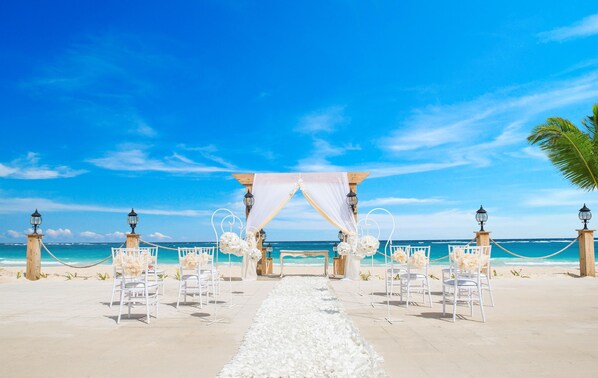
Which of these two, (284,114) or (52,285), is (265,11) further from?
(52,285)

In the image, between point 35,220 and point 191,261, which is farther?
point 35,220

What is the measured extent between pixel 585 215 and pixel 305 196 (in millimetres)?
7638

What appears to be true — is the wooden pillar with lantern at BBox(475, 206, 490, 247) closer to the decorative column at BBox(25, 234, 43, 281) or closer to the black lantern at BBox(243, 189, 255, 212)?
the black lantern at BBox(243, 189, 255, 212)

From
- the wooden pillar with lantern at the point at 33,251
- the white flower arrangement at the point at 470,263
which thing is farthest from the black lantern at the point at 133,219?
the white flower arrangement at the point at 470,263

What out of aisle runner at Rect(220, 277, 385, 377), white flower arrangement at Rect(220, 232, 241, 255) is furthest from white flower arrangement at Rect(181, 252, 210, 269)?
aisle runner at Rect(220, 277, 385, 377)

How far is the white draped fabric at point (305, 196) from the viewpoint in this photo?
37.8 ft

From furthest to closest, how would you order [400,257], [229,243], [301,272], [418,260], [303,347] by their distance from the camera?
[301,272] → [229,243] → [400,257] → [418,260] → [303,347]

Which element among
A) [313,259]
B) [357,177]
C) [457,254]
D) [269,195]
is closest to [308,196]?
[269,195]

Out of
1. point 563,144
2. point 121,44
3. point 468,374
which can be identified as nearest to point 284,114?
point 121,44

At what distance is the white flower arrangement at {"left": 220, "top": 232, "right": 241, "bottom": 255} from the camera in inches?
284

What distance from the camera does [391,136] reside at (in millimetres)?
13609

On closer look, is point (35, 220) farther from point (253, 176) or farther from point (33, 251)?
point (253, 176)

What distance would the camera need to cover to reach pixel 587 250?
38.3 ft

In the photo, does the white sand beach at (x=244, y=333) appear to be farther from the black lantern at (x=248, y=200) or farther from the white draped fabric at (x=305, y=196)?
the black lantern at (x=248, y=200)
